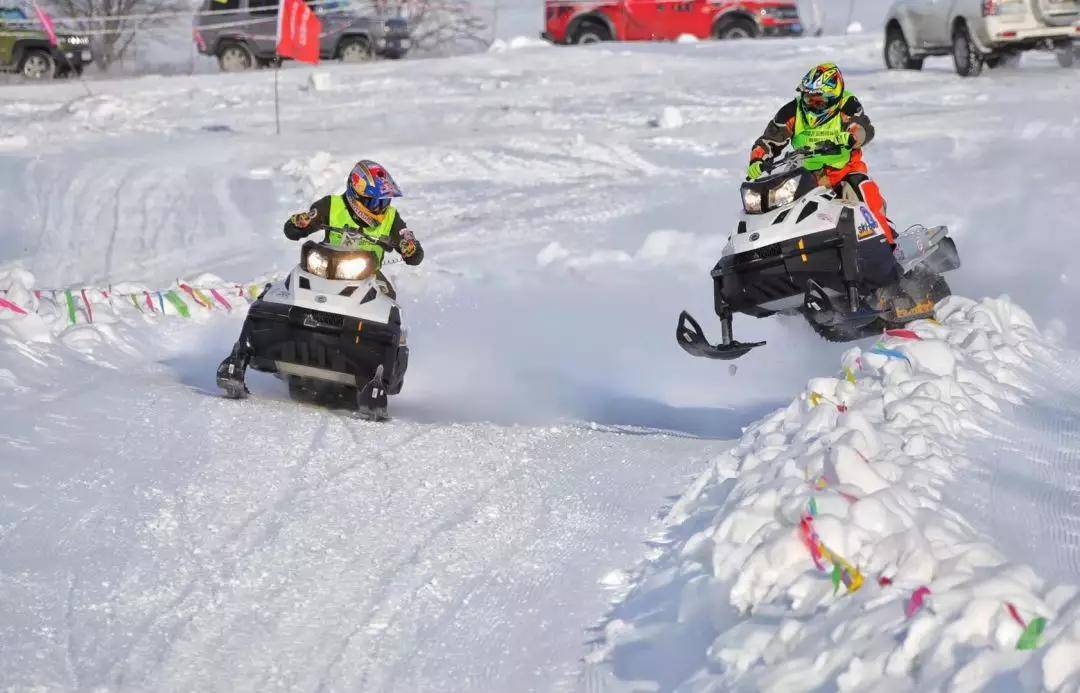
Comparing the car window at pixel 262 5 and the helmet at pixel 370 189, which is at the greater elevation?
the car window at pixel 262 5

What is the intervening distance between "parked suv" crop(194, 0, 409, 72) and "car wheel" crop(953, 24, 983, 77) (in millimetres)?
11710

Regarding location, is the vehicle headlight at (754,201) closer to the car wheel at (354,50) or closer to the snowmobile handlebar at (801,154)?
the snowmobile handlebar at (801,154)

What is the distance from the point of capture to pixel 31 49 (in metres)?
26.3

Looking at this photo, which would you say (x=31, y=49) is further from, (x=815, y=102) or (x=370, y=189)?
(x=815, y=102)

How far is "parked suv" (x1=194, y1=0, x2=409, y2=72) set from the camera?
2748cm

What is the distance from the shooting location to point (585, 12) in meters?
28.9

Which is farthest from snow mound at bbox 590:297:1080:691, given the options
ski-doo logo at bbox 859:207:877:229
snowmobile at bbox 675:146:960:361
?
ski-doo logo at bbox 859:207:877:229

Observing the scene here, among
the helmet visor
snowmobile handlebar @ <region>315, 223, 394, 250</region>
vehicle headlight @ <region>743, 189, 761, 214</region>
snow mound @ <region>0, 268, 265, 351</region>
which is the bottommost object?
snow mound @ <region>0, 268, 265, 351</region>

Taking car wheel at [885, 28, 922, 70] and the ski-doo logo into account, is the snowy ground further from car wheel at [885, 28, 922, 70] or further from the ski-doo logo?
the ski-doo logo

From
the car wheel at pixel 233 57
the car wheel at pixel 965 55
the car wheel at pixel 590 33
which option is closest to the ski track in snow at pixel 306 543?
the car wheel at pixel 965 55

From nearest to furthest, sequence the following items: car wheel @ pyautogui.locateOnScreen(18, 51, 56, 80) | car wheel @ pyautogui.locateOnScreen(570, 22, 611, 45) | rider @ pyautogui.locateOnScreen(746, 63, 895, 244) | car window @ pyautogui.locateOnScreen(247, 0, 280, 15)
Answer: rider @ pyautogui.locateOnScreen(746, 63, 895, 244), car wheel @ pyautogui.locateOnScreen(18, 51, 56, 80), car window @ pyautogui.locateOnScreen(247, 0, 280, 15), car wheel @ pyautogui.locateOnScreen(570, 22, 611, 45)

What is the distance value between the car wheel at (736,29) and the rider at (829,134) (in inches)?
748

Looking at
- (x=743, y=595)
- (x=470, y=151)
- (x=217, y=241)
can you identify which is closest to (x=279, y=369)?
(x=743, y=595)

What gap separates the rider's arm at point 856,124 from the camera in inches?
376
